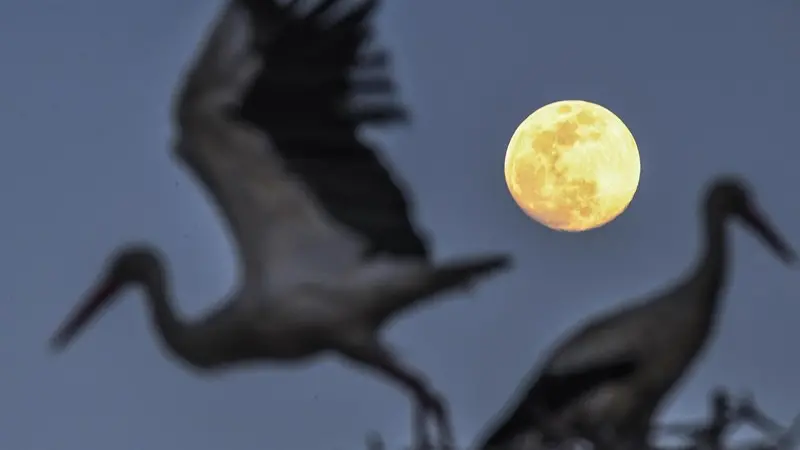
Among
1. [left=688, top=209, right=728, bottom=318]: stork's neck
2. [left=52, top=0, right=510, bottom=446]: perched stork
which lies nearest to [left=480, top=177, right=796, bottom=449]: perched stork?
[left=688, top=209, right=728, bottom=318]: stork's neck

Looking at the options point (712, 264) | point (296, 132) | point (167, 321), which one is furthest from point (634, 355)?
point (167, 321)

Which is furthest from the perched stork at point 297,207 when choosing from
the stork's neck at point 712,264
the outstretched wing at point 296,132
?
the stork's neck at point 712,264

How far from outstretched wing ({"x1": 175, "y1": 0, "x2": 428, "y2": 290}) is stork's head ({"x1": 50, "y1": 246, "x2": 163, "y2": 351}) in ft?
2.05

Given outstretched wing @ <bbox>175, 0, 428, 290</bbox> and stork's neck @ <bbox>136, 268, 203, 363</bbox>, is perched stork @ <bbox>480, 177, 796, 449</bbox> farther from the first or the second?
stork's neck @ <bbox>136, 268, 203, 363</bbox>

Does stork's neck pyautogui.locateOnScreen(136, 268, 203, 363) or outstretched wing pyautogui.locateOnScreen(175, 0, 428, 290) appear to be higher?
outstretched wing pyautogui.locateOnScreen(175, 0, 428, 290)

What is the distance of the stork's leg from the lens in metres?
15.7

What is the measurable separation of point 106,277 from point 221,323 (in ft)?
3.69

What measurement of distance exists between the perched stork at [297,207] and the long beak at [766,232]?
69.2 inches

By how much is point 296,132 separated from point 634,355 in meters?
2.29

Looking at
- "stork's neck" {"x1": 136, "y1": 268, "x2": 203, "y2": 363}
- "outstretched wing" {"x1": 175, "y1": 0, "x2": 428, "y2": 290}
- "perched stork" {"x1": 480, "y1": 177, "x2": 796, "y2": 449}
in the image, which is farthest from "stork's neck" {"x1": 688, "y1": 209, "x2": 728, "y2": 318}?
"stork's neck" {"x1": 136, "y1": 268, "x2": 203, "y2": 363}

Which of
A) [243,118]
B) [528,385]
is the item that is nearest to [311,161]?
[243,118]

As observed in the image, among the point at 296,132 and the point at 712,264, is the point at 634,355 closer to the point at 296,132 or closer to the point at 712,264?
the point at 712,264

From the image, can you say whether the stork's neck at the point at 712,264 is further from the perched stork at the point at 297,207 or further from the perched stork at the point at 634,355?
the perched stork at the point at 297,207

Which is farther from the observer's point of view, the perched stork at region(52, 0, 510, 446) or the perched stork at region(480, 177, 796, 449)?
the perched stork at region(480, 177, 796, 449)
